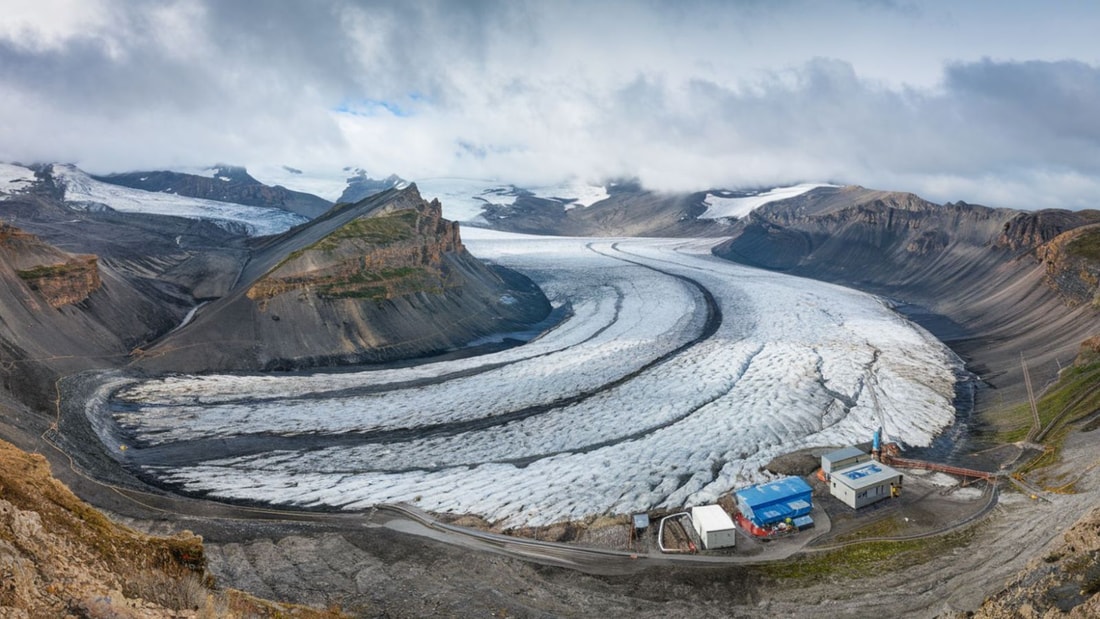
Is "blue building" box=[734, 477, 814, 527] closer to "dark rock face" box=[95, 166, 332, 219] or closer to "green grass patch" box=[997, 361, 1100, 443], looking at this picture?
"green grass patch" box=[997, 361, 1100, 443]

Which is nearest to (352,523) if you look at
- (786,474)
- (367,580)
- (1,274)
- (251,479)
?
(367,580)

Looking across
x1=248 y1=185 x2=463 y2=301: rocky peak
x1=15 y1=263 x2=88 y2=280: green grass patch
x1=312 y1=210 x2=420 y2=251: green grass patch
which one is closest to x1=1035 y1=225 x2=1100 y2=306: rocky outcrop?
x1=248 y1=185 x2=463 y2=301: rocky peak

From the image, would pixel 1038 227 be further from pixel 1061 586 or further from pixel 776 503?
pixel 1061 586

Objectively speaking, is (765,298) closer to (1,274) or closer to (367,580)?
(367,580)

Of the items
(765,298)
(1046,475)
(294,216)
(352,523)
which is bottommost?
(352,523)

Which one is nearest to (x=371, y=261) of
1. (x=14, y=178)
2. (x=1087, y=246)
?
(x=1087, y=246)

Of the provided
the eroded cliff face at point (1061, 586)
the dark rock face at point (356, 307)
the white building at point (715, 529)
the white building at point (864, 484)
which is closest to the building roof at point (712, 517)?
the white building at point (715, 529)
